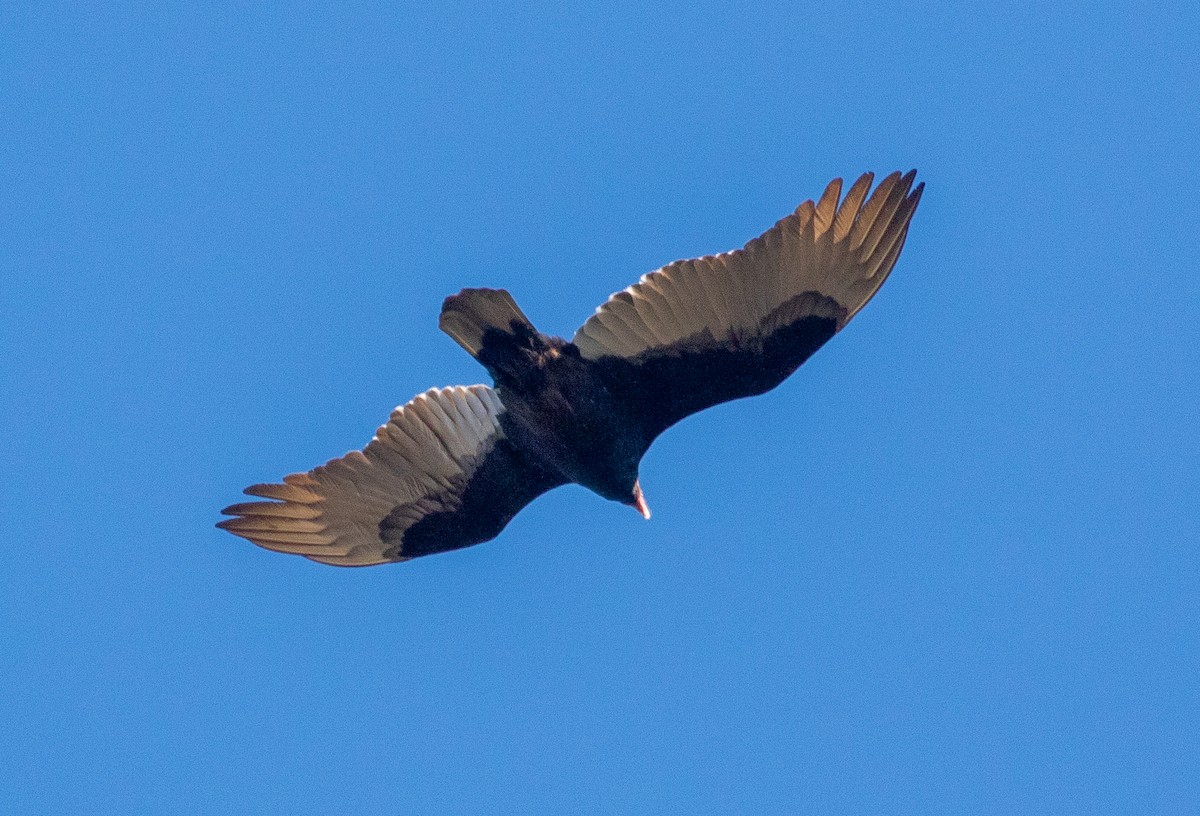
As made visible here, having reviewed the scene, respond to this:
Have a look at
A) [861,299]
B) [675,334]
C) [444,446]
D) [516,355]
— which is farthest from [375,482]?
[861,299]

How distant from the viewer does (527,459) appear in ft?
40.3

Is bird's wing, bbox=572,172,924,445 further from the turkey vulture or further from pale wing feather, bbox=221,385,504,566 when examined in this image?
pale wing feather, bbox=221,385,504,566

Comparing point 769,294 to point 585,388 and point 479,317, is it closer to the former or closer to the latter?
point 585,388

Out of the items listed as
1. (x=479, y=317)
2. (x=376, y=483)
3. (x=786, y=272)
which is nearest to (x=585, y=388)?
(x=479, y=317)

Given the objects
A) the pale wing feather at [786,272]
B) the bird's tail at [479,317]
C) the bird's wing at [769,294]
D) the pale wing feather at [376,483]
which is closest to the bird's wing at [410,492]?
the pale wing feather at [376,483]

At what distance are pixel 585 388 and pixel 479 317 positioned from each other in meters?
0.89

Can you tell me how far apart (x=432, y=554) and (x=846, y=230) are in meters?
3.84

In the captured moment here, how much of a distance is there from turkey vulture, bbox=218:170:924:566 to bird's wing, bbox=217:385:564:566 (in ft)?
0.03

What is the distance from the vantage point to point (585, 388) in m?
11.6

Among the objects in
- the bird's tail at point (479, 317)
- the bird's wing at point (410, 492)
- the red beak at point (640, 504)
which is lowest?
the red beak at point (640, 504)

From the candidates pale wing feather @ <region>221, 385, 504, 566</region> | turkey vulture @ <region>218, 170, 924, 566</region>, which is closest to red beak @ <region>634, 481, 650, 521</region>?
turkey vulture @ <region>218, 170, 924, 566</region>

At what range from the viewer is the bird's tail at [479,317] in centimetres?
1128

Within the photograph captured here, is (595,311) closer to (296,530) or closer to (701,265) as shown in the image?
(701,265)

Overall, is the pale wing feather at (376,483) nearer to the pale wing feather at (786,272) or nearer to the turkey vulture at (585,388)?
the turkey vulture at (585,388)
